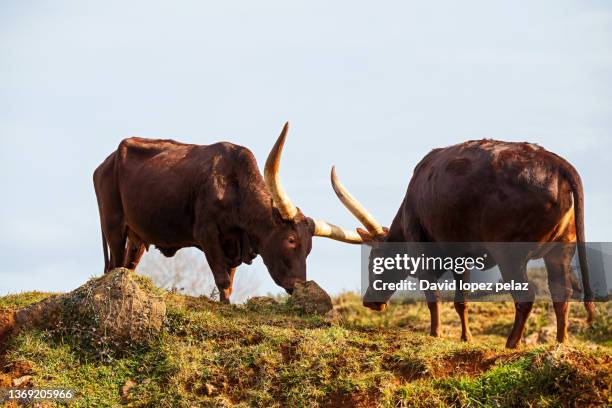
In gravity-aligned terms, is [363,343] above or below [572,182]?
below

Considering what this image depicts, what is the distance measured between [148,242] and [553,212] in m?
6.62

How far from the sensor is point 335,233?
1485 centimetres

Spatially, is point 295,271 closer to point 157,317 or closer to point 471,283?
point 471,283

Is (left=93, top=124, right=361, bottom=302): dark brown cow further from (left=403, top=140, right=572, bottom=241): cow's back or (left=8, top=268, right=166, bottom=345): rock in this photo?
(left=8, top=268, right=166, bottom=345): rock

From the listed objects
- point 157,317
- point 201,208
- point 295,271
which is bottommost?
point 157,317

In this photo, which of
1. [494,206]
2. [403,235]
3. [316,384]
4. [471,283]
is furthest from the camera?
[403,235]

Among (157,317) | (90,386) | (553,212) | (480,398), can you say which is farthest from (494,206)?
(90,386)

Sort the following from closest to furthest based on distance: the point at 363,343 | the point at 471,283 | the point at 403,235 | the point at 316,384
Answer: the point at 316,384 → the point at 363,343 → the point at 471,283 → the point at 403,235

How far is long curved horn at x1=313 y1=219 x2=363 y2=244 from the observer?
1459cm

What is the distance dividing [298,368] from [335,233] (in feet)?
16.6

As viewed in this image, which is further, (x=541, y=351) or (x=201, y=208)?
(x=201, y=208)

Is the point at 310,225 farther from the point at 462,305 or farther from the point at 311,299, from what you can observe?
the point at 462,305

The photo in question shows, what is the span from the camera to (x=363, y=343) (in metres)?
10.5

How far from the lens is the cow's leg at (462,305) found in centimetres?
1255
